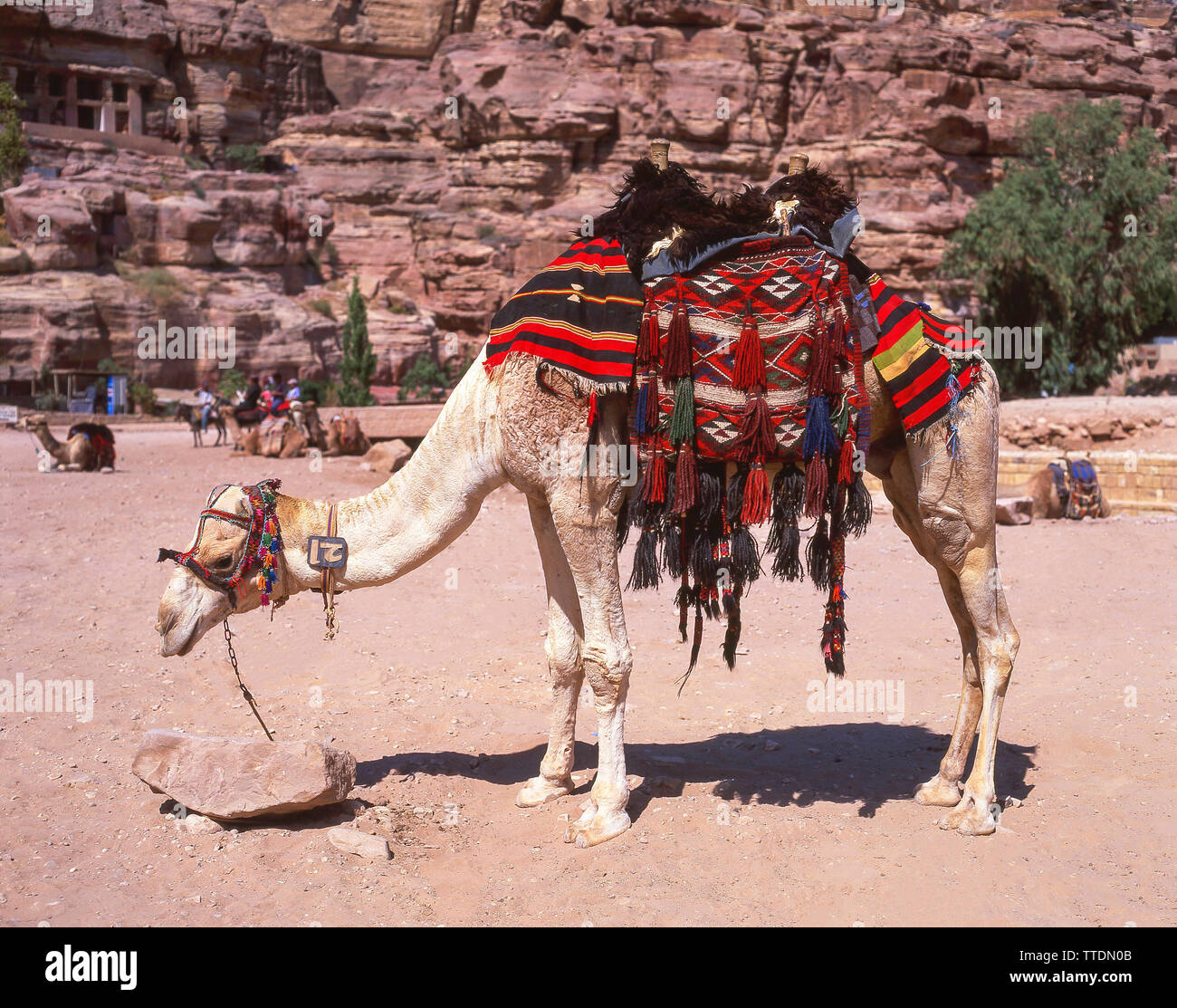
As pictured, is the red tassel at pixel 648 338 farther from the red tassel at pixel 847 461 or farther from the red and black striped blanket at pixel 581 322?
the red tassel at pixel 847 461

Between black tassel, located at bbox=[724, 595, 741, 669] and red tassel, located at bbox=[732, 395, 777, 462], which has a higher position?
red tassel, located at bbox=[732, 395, 777, 462]

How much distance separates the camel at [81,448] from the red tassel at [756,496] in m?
16.2

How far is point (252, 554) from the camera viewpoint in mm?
5145

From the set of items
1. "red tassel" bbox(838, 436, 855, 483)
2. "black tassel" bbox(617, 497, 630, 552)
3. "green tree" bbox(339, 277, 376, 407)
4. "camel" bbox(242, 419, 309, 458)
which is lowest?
"green tree" bbox(339, 277, 376, 407)

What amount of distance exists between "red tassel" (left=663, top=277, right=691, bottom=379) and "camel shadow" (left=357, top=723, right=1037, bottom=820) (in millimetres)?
2178

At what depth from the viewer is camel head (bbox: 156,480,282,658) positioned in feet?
16.5

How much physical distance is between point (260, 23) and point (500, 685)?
221 ft

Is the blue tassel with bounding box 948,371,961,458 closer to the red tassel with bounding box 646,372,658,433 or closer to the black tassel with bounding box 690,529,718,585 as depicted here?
the black tassel with bounding box 690,529,718,585

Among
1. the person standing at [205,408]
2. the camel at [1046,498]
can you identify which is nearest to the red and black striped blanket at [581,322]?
the camel at [1046,498]

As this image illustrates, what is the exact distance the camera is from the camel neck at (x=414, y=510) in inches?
207

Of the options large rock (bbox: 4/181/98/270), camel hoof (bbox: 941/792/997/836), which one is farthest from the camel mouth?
large rock (bbox: 4/181/98/270)

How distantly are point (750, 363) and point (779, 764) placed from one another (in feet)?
8.57

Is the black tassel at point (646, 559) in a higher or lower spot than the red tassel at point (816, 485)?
lower
